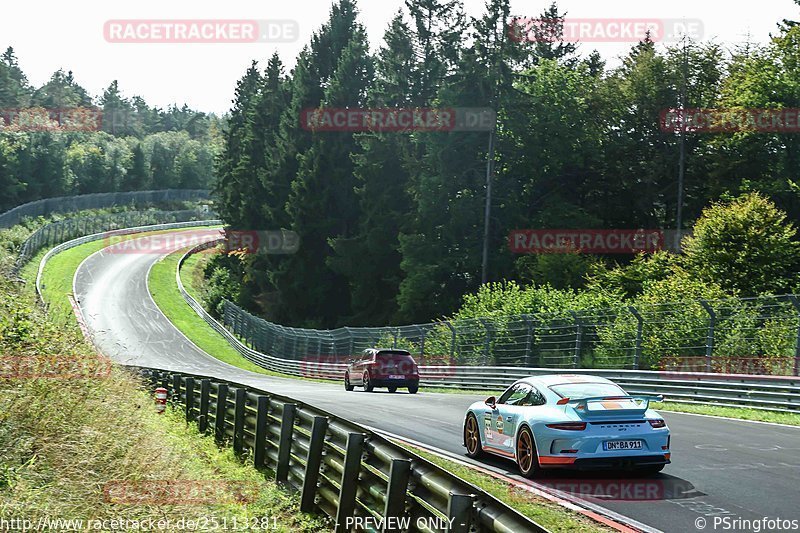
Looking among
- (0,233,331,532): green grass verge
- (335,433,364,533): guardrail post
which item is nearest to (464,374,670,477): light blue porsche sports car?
(0,233,331,532): green grass verge

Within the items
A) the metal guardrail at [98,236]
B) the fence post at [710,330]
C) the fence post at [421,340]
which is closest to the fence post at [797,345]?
the fence post at [710,330]

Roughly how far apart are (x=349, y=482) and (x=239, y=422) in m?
6.31

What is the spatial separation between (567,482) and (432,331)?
1112 inches

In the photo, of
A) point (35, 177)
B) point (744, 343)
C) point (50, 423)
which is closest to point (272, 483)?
point (50, 423)

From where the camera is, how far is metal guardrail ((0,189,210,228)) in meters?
91.0

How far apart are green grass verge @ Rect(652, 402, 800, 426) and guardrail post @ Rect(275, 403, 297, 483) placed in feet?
33.3

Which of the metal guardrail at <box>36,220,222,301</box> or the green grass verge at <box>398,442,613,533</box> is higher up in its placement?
the metal guardrail at <box>36,220,222,301</box>

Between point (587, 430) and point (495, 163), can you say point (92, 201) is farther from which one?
point (587, 430)

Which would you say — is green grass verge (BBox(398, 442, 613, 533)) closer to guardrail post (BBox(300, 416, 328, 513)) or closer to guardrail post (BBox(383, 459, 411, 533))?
guardrail post (BBox(300, 416, 328, 513))

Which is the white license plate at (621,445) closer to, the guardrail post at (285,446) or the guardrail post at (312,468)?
the guardrail post at (312,468)

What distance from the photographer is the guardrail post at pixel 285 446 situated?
12305mm

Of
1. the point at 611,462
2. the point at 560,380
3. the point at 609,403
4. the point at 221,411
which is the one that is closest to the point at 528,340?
the point at 221,411

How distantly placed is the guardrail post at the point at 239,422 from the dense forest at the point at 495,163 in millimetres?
38658

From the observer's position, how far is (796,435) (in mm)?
15656
